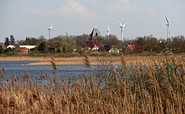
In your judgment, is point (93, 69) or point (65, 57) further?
point (65, 57)

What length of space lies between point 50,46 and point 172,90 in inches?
2429

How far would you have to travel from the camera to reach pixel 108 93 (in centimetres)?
964

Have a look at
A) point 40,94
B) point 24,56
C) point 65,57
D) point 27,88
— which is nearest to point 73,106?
point 40,94

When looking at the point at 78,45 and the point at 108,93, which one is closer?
the point at 108,93

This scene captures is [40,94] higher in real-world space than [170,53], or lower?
lower

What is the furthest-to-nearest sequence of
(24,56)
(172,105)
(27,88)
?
1. (24,56)
2. (27,88)
3. (172,105)

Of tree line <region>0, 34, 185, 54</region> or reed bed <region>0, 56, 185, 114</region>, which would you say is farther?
tree line <region>0, 34, 185, 54</region>

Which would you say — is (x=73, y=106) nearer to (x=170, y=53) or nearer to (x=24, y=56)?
(x=170, y=53)

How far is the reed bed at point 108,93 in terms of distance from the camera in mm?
8625

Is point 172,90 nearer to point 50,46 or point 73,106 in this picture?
point 73,106

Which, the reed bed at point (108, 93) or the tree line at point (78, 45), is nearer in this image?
the reed bed at point (108, 93)

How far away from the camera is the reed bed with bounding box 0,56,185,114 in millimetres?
8625

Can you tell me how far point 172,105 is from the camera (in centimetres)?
852

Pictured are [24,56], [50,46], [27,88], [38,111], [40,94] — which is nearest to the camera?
[38,111]
